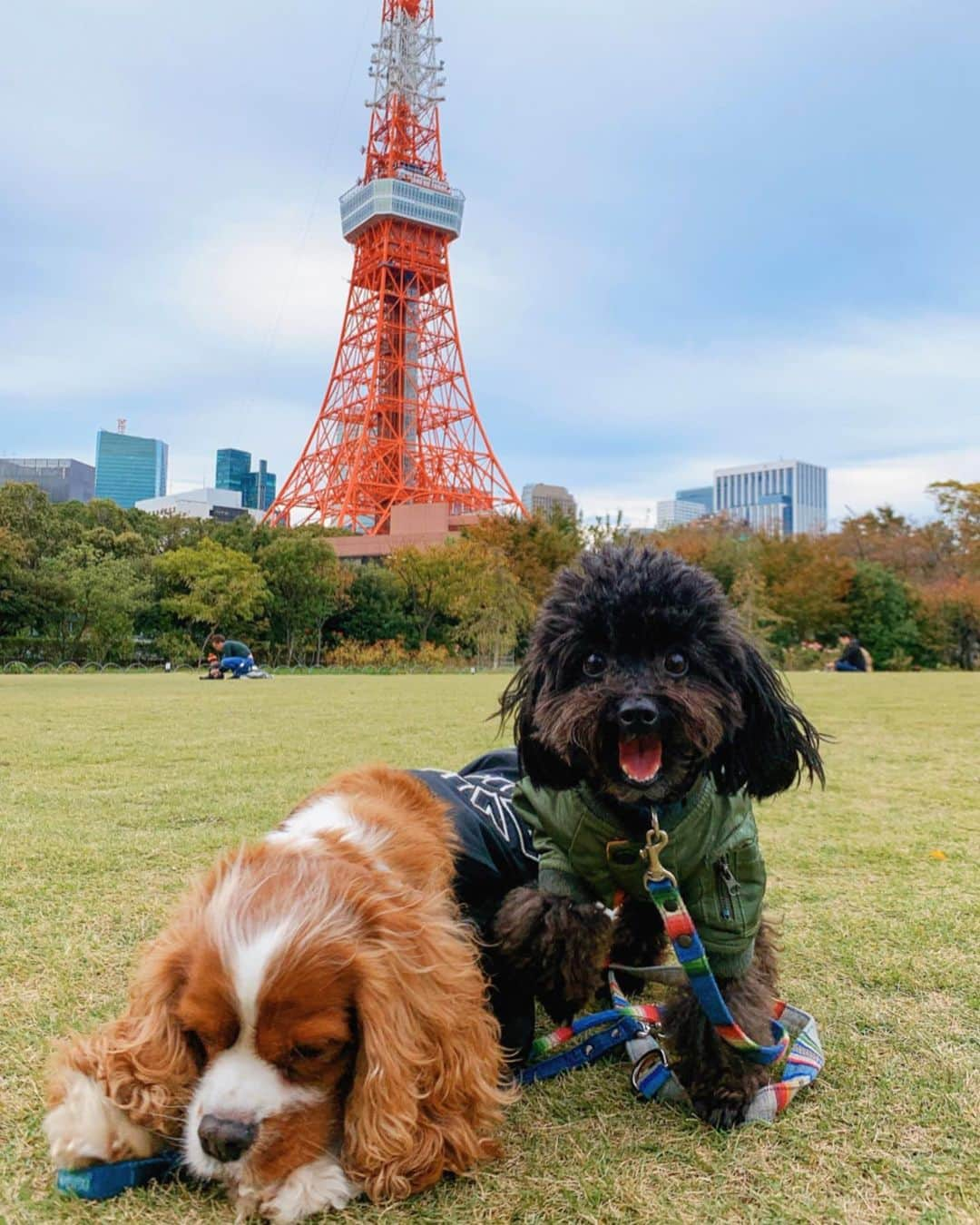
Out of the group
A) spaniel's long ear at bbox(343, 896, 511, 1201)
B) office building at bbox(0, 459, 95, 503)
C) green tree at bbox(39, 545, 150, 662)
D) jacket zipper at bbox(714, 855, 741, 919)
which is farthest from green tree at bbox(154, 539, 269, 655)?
office building at bbox(0, 459, 95, 503)

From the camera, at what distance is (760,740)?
2.04 m

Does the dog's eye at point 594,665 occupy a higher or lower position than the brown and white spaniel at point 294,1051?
higher

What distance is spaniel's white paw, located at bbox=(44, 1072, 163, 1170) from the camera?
1421mm

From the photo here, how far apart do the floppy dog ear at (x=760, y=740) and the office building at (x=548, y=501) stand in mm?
33273

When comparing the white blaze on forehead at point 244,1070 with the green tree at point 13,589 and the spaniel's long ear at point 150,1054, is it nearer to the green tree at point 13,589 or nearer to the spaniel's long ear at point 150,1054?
the spaniel's long ear at point 150,1054

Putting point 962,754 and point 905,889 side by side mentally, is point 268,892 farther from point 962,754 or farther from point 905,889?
point 962,754

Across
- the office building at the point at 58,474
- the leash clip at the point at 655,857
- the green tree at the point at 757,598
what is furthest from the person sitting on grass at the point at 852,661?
the office building at the point at 58,474

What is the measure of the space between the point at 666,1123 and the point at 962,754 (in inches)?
233

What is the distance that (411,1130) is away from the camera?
1.46 meters

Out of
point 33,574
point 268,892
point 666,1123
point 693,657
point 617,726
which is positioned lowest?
point 666,1123

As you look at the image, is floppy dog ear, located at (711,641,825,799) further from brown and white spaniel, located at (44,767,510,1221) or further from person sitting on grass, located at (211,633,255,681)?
person sitting on grass, located at (211,633,255,681)

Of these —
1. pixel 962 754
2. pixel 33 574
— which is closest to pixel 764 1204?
pixel 962 754

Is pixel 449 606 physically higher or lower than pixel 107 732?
higher

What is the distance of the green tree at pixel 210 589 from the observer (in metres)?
28.5
